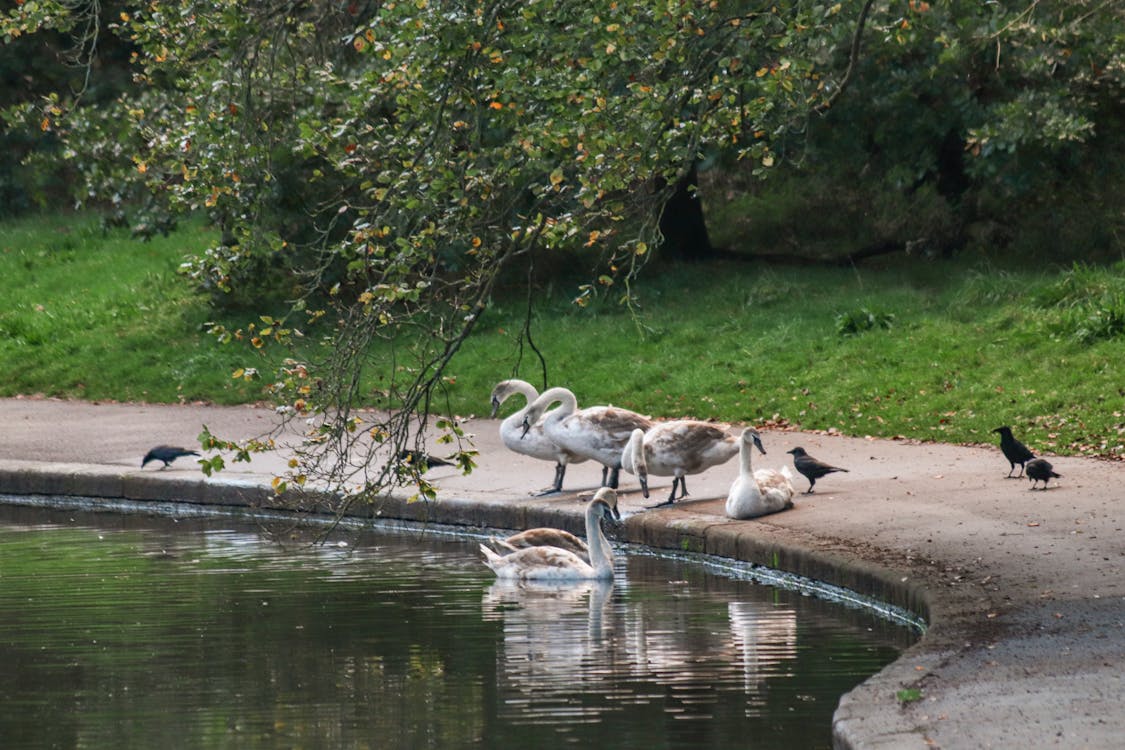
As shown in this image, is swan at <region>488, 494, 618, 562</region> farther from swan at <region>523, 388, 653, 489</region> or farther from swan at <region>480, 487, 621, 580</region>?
swan at <region>523, 388, 653, 489</region>

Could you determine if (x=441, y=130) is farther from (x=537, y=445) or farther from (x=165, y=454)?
(x=165, y=454)

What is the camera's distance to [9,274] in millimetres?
29828

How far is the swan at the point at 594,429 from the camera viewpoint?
13609 mm

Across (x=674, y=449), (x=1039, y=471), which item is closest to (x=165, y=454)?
(x=674, y=449)

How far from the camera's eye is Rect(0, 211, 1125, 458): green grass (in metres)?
17.1

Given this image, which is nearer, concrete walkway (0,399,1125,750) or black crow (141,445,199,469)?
concrete walkway (0,399,1125,750)

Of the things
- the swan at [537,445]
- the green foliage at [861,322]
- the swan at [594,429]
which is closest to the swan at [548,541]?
the swan at [594,429]

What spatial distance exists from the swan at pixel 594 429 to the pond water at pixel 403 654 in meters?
1.16

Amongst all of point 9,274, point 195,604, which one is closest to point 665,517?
point 195,604

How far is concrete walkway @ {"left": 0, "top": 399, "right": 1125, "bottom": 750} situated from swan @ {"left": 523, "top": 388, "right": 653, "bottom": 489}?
40 cm

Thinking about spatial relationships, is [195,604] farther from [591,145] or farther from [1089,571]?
[1089,571]

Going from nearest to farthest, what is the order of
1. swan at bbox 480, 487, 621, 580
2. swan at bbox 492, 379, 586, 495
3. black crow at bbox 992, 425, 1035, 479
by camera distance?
1. swan at bbox 480, 487, 621, 580
2. black crow at bbox 992, 425, 1035, 479
3. swan at bbox 492, 379, 586, 495

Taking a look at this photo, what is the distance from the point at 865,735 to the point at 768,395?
1238 cm

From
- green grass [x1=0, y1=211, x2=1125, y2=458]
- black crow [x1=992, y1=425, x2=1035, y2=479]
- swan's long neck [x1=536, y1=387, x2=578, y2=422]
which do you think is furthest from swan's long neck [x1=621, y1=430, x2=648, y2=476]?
black crow [x1=992, y1=425, x2=1035, y2=479]
